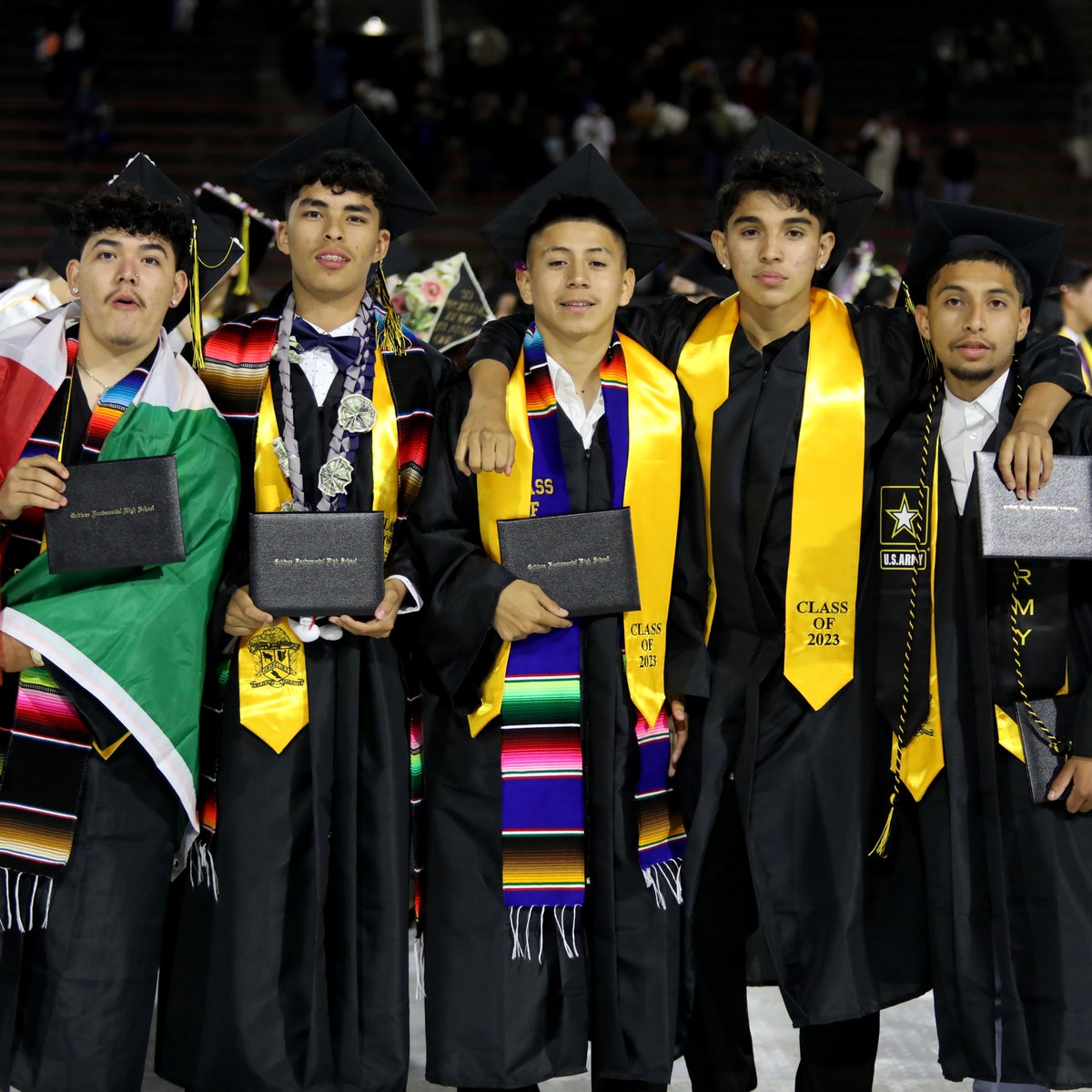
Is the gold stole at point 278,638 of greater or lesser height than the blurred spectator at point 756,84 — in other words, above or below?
below

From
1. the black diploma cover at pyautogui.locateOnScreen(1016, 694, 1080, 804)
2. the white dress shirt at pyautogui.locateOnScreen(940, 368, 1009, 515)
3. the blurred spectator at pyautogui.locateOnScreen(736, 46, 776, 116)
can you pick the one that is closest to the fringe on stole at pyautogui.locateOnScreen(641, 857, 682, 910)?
the black diploma cover at pyautogui.locateOnScreen(1016, 694, 1080, 804)

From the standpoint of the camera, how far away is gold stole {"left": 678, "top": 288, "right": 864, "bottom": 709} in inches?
136

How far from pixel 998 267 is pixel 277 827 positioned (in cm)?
210

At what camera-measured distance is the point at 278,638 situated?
3389 millimetres

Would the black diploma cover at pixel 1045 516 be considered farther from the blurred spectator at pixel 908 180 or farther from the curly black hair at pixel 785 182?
the blurred spectator at pixel 908 180

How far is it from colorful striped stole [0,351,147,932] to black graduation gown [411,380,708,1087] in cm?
76

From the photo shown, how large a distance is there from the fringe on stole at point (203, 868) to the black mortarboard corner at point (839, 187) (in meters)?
1.95

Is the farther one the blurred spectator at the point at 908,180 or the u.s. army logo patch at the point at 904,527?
the blurred spectator at the point at 908,180

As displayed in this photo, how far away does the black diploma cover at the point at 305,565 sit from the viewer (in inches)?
125

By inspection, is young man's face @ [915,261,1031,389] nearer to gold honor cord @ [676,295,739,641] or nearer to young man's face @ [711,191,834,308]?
young man's face @ [711,191,834,308]

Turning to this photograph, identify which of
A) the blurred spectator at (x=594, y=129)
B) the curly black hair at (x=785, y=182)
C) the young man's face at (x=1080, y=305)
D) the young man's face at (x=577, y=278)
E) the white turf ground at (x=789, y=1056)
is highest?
the blurred spectator at (x=594, y=129)

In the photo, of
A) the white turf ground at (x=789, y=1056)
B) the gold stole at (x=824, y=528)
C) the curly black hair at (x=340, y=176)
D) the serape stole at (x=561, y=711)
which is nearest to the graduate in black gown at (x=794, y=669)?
the gold stole at (x=824, y=528)

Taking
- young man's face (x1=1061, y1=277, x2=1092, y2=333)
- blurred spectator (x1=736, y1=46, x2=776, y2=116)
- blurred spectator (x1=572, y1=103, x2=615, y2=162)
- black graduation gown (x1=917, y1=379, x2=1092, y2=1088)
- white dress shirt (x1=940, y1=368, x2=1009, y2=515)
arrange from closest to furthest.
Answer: black graduation gown (x1=917, y1=379, x2=1092, y2=1088) → white dress shirt (x1=940, y1=368, x2=1009, y2=515) → young man's face (x1=1061, y1=277, x2=1092, y2=333) → blurred spectator (x1=572, y1=103, x2=615, y2=162) → blurred spectator (x1=736, y1=46, x2=776, y2=116)

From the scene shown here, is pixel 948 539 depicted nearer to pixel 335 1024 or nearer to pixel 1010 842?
pixel 1010 842
